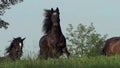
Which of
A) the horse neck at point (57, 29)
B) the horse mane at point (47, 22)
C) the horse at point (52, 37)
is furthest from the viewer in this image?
the horse mane at point (47, 22)

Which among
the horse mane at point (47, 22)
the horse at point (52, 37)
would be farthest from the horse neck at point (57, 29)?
the horse mane at point (47, 22)

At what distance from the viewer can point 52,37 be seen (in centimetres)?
2058

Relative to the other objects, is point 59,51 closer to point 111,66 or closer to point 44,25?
point 44,25

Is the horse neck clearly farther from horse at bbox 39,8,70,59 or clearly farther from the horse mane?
the horse mane

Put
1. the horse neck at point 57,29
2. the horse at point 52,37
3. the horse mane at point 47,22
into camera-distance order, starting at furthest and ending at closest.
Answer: the horse mane at point 47,22 < the horse neck at point 57,29 < the horse at point 52,37

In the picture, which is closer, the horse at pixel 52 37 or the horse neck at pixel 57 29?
the horse at pixel 52 37

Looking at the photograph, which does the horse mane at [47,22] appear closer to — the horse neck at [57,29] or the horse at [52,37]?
the horse at [52,37]

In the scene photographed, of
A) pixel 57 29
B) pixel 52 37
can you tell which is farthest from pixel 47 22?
pixel 52 37

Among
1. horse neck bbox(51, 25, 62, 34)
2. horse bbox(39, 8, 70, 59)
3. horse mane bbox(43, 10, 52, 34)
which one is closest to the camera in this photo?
horse bbox(39, 8, 70, 59)

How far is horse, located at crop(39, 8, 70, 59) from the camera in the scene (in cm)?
1988

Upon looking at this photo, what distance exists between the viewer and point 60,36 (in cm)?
2039

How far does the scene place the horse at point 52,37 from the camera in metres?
19.9

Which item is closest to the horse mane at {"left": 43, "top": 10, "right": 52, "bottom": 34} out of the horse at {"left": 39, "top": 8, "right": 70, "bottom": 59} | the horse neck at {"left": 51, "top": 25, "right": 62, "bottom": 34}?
the horse at {"left": 39, "top": 8, "right": 70, "bottom": 59}

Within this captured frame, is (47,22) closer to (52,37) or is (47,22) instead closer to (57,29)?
(57,29)
